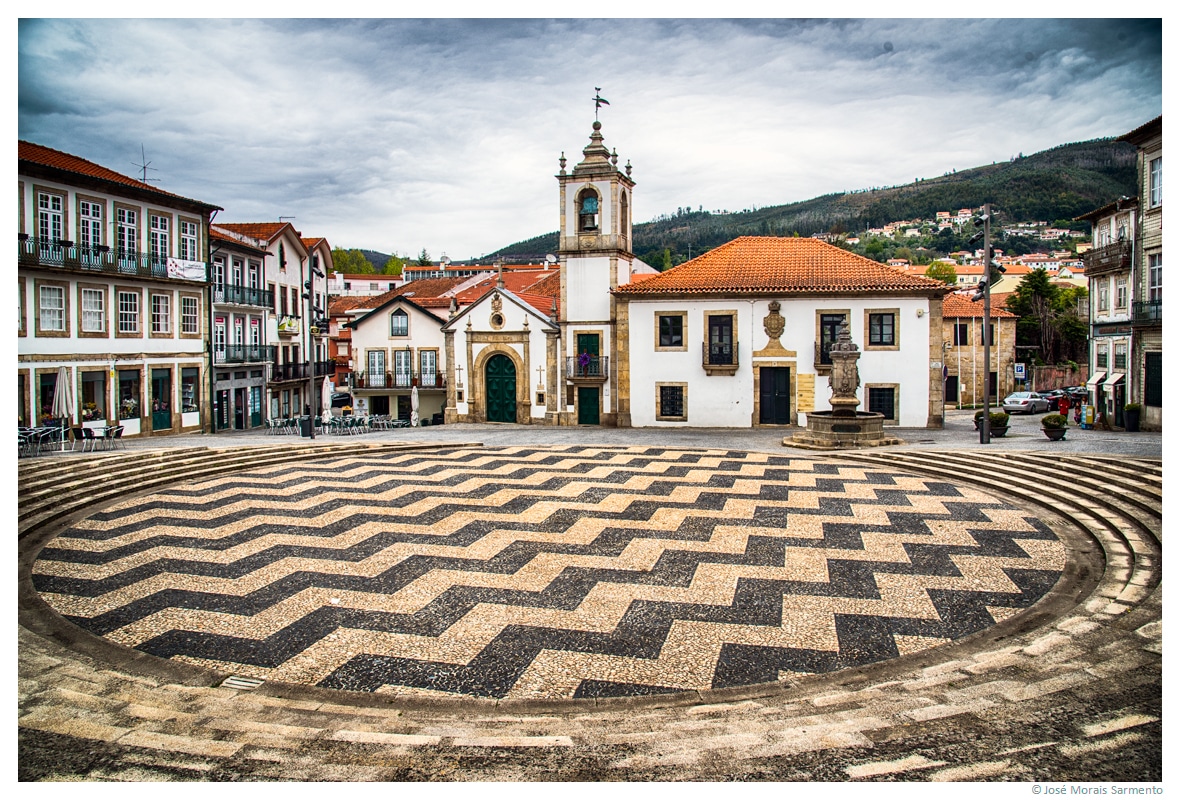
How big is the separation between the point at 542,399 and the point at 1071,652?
80.7ft

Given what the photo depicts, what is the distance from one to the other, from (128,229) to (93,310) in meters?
2.91

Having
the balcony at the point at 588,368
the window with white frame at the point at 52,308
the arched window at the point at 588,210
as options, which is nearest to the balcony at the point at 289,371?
the window with white frame at the point at 52,308

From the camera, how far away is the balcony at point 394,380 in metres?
36.5

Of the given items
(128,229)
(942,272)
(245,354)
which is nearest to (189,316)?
(245,354)

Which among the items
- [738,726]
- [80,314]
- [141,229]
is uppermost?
[141,229]

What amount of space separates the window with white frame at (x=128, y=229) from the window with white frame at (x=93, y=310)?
1752mm

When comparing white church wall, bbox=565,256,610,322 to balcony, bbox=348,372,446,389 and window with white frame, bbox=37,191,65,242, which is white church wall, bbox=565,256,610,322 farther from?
window with white frame, bbox=37,191,65,242

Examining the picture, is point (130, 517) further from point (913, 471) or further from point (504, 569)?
point (913, 471)

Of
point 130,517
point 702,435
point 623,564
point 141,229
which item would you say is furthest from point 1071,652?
point 141,229

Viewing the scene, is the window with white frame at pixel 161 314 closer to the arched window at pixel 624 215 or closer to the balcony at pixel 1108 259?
the arched window at pixel 624 215

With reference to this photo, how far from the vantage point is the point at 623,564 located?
34.0 ft

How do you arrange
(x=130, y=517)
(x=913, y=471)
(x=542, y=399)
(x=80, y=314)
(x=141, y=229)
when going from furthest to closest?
1. (x=542, y=399)
2. (x=141, y=229)
3. (x=80, y=314)
4. (x=913, y=471)
5. (x=130, y=517)

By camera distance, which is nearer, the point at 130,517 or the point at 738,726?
the point at 738,726

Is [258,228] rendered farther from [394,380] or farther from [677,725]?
[677,725]
